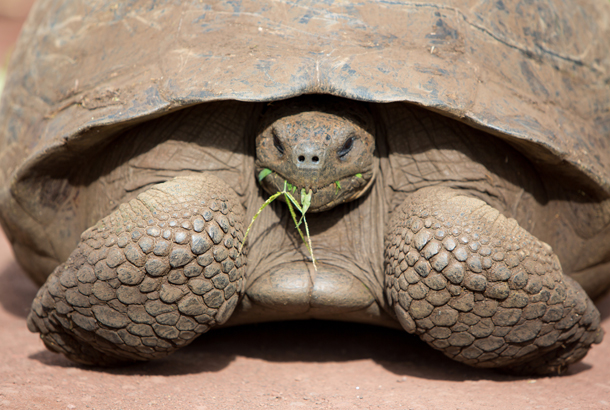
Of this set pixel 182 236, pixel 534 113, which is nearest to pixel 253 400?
pixel 182 236

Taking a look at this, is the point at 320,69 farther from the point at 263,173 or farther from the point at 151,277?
the point at 151,277

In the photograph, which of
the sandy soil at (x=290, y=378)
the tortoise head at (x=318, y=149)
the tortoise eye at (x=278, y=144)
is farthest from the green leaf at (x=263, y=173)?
the sandy soil at (x=290, y=378)

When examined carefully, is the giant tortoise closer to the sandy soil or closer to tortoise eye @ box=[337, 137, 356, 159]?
A: tortoise eye @ box=[337, 137, 356, 159]

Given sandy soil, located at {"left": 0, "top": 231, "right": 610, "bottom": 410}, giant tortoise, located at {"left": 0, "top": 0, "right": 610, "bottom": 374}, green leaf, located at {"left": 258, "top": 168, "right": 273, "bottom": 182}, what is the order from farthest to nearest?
green leaf, located at {"left": 258, "top": 168, "right": 273, "bottom": 182}, giant tortoise, located at {"left": 0, "top": 0, "right": 610, "bottom": 374}, sandy soil, located at {"left": 0, "top": 231, "right": 610, "bottom": 410}

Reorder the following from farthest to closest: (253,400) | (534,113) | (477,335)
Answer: (534,113)
(477,335)
(253,400)

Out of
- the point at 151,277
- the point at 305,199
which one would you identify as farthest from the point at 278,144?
the point at 151,277

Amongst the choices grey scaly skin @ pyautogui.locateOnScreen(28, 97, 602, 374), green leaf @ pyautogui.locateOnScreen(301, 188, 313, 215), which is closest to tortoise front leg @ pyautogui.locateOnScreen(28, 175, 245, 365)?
grey scaly skin @ pyautogui.locateOnScreen(28, 97, 602, 374)

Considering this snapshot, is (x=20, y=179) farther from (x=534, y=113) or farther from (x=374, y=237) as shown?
(x=534, y=113)
